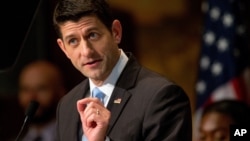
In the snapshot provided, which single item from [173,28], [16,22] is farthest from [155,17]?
[16,22]

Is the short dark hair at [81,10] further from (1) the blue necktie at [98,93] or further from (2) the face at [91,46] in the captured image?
(1) the blue necktie at [98,93]

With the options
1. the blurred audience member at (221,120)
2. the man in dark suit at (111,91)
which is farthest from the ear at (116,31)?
the blurred audience member at (221,120)

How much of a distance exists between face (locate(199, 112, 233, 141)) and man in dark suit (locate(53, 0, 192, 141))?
125 centimetres

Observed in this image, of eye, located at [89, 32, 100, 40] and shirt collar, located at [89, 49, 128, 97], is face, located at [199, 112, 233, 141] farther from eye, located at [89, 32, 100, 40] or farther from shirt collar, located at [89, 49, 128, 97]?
eye, located at [89, 32, 100, 40]

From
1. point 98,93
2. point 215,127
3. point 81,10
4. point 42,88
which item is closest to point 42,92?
point 42,88

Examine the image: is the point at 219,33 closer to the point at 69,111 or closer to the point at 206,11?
the point at 206,11

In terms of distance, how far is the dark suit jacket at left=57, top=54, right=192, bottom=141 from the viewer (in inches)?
90.5

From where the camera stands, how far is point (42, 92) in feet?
14.1

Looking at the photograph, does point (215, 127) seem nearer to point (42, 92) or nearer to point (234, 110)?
point (234, 110)

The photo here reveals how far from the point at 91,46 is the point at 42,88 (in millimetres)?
1944

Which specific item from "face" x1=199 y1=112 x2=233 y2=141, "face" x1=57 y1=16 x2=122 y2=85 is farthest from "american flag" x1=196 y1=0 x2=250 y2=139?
"face" x1=57 y1=16 x2=122 y2=85

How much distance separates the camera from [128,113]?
2.40 m

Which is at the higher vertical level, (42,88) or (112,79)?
(112,79)

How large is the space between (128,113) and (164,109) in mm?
139
